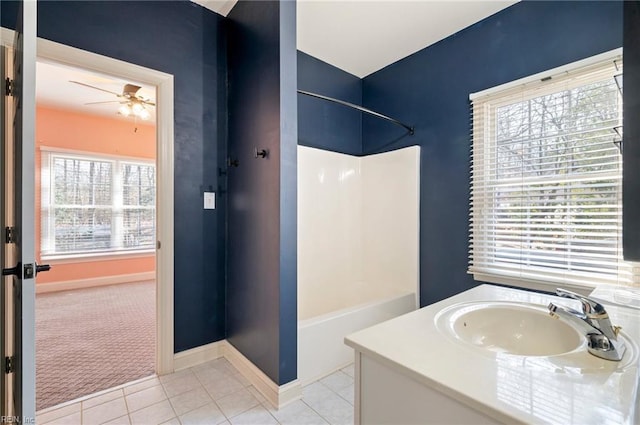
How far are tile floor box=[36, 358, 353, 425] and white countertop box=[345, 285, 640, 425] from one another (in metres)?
1.09

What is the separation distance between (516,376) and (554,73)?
79.5 inches

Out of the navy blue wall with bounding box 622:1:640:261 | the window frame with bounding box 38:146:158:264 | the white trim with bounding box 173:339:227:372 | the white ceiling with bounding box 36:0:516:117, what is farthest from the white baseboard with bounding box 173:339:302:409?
the window frame with bounding box 38:146:158:264

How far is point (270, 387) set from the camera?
5.85 feet

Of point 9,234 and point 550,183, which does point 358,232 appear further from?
point 9,234

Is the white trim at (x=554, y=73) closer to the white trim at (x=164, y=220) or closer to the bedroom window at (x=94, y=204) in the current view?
the white trim at (x=164, y=220)

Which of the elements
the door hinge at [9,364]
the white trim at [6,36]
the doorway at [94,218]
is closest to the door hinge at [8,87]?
the white trim at [6,36]

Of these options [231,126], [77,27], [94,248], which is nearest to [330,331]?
[231,126]

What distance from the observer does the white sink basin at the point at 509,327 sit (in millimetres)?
1028

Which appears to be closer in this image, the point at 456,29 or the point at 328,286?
the point at 456,29

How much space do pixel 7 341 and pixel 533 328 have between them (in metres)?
2.46

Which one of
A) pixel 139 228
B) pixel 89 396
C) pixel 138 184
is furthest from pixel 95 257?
pixel 89 396

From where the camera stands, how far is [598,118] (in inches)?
67.9

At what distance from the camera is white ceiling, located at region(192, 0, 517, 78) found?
83.8 inches

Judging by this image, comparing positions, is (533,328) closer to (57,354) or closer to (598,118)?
(598,118)
